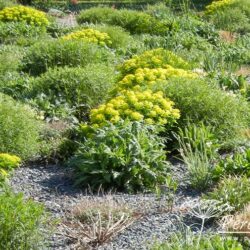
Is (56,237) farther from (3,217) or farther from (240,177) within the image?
(240,177)

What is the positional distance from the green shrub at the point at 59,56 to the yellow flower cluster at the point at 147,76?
67.4 inches

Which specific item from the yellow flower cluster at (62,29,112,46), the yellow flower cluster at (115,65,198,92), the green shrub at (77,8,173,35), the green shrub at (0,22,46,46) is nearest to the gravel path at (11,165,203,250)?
the yellow flower cluster at (115,65,198,92)

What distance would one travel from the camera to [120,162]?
22.1 ft

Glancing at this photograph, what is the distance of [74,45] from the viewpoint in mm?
11039

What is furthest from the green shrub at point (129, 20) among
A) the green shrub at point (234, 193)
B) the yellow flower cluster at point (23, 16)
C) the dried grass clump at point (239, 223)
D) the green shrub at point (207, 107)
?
the dried grass clump at point (239, 223)

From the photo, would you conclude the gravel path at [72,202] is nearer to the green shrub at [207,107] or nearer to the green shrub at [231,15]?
the green shrub at [207,107]

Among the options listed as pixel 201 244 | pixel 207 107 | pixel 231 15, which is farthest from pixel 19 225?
pixel 231 15

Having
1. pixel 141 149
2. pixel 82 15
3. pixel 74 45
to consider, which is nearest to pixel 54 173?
pixel 141 149

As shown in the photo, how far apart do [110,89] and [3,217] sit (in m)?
4.51

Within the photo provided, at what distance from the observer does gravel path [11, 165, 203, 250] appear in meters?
5.75

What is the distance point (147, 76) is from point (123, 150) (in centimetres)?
255

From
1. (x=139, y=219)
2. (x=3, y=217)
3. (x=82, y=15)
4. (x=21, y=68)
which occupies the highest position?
(x=3, y=217)

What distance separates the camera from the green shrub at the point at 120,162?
6.78 metres

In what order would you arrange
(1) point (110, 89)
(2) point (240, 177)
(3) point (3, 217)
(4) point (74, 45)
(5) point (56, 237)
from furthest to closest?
(4) point (74, 45) < (1) point (110, 89) < (2) point (240, 177) < (5) point (56, 237) < (3) point (3, 217)
